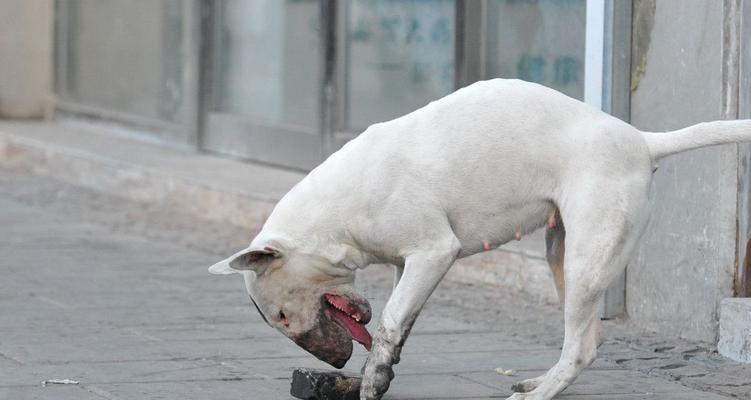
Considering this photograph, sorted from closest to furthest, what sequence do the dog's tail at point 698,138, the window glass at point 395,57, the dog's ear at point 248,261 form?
the dog's ear at point 248,261, the dog's tail at point 698,138, the window glass at point 395,57

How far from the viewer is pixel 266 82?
10.5 meters

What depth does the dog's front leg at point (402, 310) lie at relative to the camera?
472 centimetres

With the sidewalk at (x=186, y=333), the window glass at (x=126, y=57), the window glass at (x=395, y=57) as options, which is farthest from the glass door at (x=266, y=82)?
the sidewalk at (x=186, y=333)

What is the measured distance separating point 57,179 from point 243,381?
A: 6.27 metres

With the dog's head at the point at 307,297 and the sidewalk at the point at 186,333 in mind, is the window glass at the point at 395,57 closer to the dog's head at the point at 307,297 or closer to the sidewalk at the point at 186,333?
the sidewalk at the point at 186,333

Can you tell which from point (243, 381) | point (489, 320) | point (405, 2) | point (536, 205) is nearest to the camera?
point (536, 205)

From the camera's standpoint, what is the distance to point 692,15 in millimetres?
6070

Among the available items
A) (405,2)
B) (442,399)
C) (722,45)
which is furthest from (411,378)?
(405,2)

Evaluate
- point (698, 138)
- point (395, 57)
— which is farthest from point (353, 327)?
point (395, 57)

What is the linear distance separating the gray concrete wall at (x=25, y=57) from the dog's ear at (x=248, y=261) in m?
8.94

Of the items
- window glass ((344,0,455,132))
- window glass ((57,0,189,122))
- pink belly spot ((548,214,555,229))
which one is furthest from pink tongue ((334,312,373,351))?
window glass ((57,0,189,122))

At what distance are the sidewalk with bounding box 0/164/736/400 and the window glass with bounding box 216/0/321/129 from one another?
1.41 meters

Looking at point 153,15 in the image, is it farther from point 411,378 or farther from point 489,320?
point 411,378

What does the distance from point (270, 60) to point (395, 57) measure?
4.94 feet
